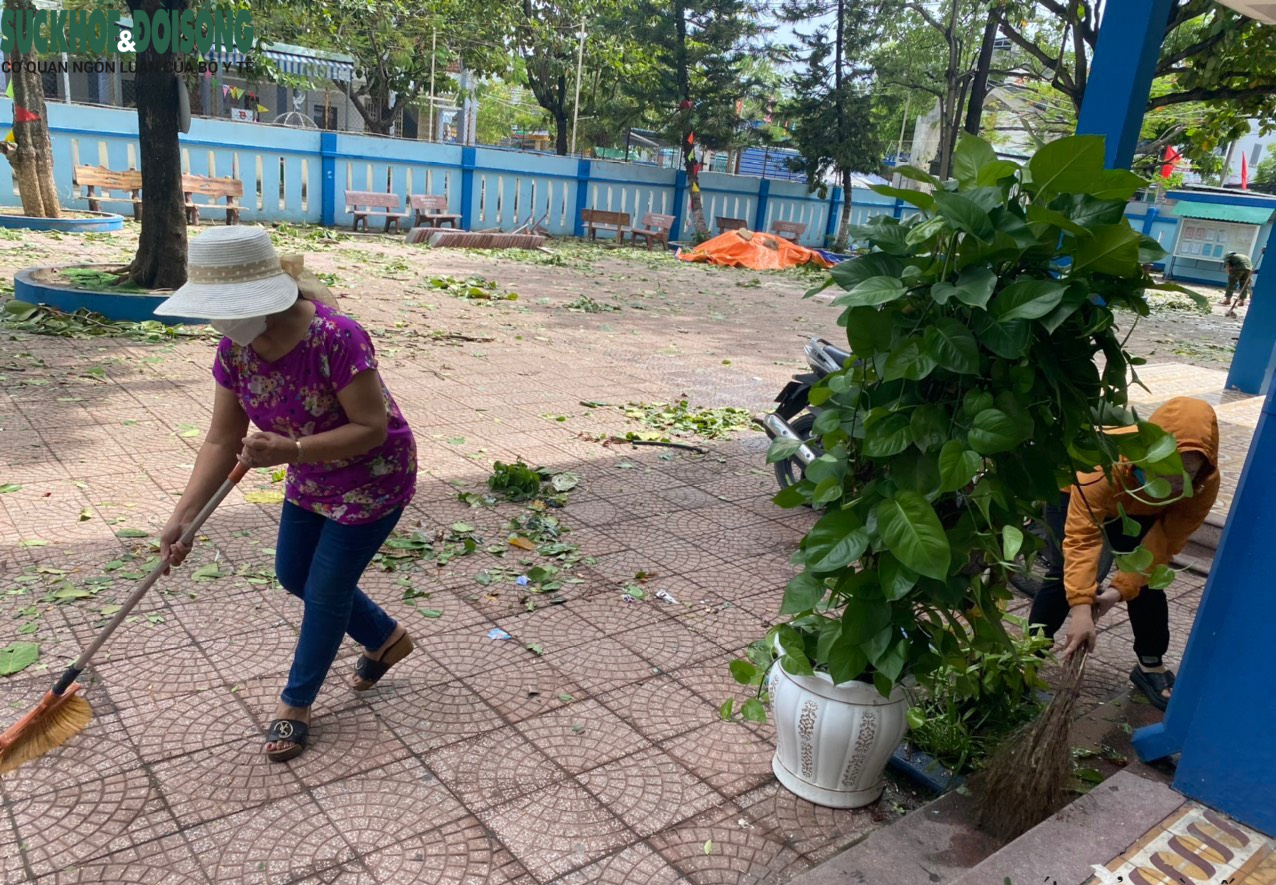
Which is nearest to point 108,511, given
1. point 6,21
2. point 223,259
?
point 223,259

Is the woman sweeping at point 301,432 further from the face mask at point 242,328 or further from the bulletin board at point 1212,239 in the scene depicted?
the bulletin board at point 1212,239

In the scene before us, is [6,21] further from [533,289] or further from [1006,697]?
[1006,697]

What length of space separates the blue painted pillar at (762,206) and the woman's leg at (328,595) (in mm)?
23193

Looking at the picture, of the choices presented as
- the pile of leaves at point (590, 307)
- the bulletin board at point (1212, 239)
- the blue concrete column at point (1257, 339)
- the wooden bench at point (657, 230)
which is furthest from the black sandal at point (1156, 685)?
the bulletin board at point (1212, 239)

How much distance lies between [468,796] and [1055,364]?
81.4 inches

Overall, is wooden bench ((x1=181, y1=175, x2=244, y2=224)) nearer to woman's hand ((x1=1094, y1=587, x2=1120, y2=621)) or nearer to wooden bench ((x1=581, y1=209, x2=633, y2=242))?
wooden bench ((x1=581, y1=209, x2=633, y2=242))

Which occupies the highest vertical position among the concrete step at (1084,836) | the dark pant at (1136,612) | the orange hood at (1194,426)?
the orange hood at (1194,426)

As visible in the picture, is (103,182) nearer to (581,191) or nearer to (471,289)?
(471,289)

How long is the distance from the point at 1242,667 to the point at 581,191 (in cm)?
2041

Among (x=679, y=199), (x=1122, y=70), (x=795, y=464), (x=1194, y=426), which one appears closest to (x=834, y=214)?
(x=679, y=199)

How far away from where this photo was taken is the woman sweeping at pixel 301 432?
2619mm

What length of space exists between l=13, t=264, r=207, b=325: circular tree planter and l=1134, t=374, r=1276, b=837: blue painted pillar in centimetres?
817

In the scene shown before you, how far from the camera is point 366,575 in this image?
4.24 meters

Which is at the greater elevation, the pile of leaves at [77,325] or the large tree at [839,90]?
the large tree at [839,90]
